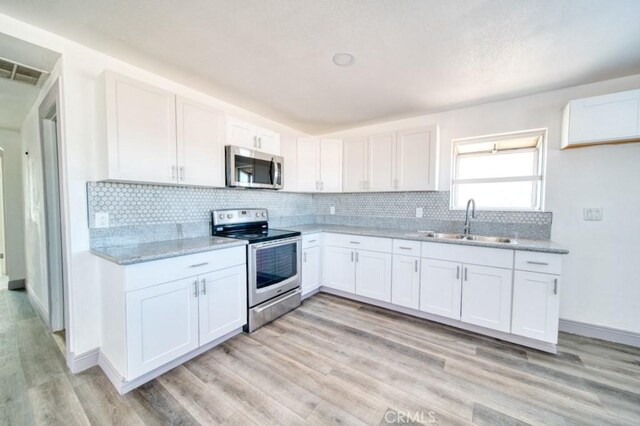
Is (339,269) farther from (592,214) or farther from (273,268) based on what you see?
(592,214)

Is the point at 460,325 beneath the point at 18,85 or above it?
beneath

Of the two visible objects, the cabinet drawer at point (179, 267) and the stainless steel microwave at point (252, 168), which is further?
the stainless steel microwave at point (252, 168)

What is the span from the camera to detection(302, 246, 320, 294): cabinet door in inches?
124

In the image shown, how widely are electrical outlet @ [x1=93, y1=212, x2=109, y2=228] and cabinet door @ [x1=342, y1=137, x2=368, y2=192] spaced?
2.71 meters

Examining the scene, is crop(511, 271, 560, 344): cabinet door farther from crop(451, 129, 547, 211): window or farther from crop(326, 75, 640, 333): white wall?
crop(451, 129, 547, 211): window

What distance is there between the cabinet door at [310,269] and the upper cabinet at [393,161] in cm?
107

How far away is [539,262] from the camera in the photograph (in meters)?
2.13

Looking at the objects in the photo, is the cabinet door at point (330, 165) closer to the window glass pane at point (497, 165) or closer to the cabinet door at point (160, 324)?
the window glass pane at point (497, 165)

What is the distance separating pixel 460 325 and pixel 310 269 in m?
1.77

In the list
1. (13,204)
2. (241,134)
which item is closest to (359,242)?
(241,134)

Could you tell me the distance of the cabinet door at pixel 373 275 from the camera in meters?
2.92

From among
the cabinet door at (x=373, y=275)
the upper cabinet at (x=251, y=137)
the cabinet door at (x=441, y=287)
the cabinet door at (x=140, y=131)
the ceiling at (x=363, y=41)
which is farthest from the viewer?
the cabinet door at (x=373, y=275)

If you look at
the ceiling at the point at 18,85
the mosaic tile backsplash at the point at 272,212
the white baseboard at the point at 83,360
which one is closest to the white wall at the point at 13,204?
the ceiling at the point at 18,85

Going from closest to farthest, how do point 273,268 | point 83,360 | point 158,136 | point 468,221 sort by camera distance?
point 83,360, point 158,136, point 273,268, point 468,221
